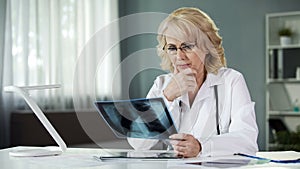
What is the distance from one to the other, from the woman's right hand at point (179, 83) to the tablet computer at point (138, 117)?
16 cm

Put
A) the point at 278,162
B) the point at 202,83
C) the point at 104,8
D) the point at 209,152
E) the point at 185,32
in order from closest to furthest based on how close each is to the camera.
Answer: the point at 278,162, the point at 209,152, the point at 185,32, the point at 202,83, the point at 104,8

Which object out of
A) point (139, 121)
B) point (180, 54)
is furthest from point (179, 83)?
point (139, 121)

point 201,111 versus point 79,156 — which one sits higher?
point 201,111

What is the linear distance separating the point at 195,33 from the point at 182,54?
78 mm

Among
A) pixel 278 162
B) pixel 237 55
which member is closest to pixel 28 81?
pixel 237 55

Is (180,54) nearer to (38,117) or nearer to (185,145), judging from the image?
(185,145)

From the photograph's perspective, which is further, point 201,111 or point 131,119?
point 201,111

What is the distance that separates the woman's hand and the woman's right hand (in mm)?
193

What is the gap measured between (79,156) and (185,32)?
1.59 ft

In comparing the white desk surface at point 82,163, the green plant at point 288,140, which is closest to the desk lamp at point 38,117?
the white desk surface at point 82,163

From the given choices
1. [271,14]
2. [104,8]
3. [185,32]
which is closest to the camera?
[185,32]

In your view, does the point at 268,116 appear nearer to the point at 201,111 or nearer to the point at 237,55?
the point at 237,55

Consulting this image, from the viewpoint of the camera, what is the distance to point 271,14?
15.6ft

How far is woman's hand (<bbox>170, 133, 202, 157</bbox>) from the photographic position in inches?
55.5
